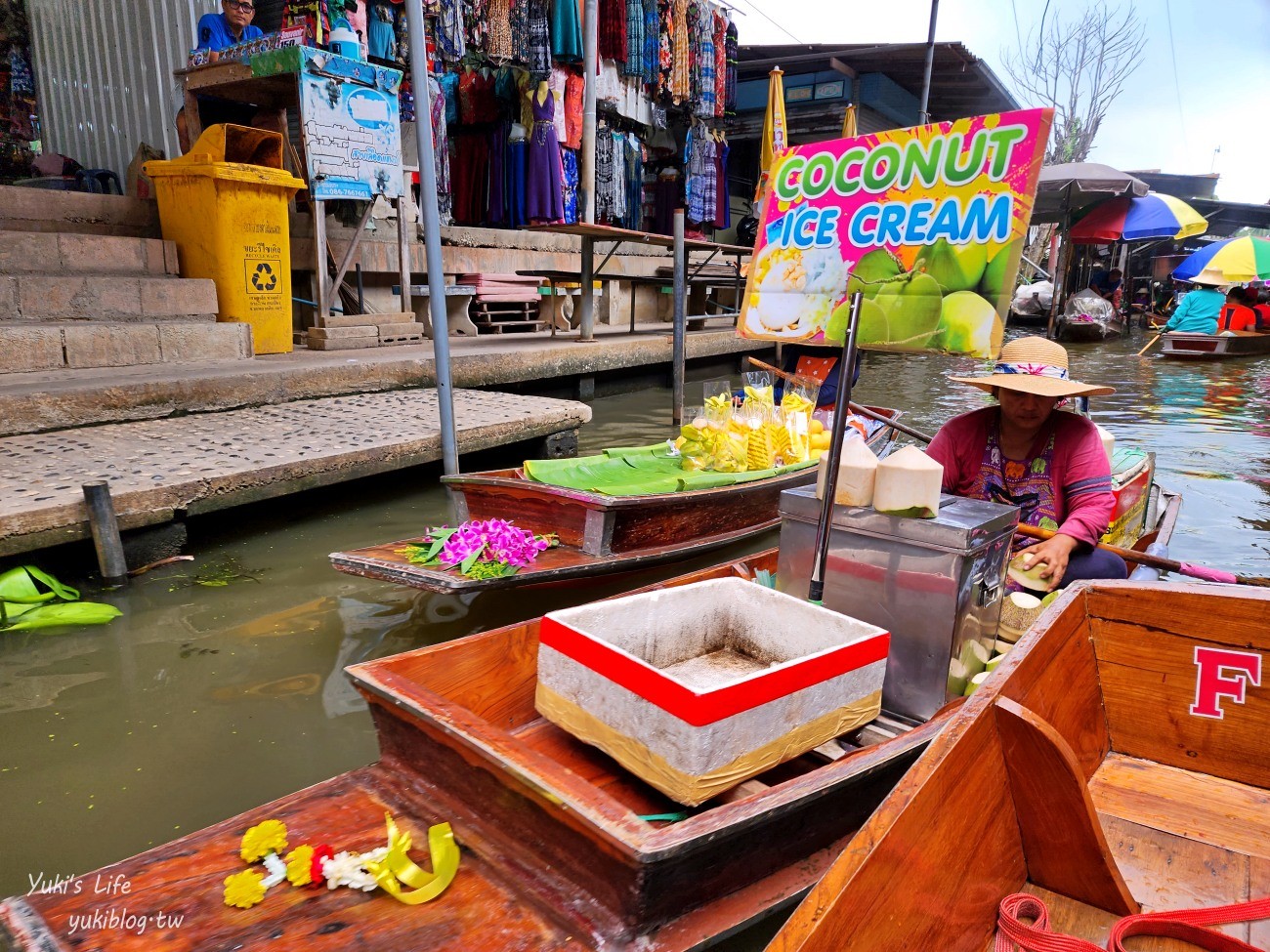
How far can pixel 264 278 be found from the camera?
22.5 feet

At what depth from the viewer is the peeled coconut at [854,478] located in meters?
2.41

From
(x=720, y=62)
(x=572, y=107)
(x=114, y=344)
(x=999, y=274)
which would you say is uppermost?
(x=720, y=62)

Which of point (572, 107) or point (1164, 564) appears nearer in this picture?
point (1164, 564)

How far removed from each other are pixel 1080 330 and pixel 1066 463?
57.2 feet

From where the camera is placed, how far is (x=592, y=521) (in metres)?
3.80

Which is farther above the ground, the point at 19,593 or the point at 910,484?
the point at 910,484

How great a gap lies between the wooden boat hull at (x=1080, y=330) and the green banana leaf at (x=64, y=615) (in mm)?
19459

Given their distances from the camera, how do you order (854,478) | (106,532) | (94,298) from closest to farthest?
(854,478) < (106,532) < (94,298)

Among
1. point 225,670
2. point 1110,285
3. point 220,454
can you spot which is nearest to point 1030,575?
point 225,670

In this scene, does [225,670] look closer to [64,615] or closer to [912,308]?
[64,615]

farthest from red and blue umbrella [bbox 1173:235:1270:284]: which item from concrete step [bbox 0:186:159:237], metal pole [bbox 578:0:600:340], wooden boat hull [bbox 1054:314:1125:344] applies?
concrete step [bbox 0:186:159:237]

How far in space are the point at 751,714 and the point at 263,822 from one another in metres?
1.14

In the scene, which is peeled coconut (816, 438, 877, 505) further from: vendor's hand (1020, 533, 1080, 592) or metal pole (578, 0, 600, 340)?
metal pole (578, 0, 600, 340)

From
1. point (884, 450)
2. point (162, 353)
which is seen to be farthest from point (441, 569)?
point (162, 353)
